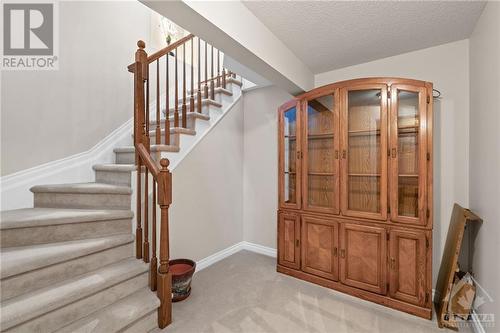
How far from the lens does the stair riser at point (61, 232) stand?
1538mm

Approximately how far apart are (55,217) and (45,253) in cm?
29

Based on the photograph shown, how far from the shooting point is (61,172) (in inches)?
92.7

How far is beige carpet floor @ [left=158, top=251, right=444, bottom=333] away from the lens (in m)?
1.71

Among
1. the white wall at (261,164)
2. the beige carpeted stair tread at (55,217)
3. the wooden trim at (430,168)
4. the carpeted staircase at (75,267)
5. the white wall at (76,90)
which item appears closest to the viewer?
the carpeted staircase at (75,267)

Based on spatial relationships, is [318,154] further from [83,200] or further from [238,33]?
[83,200]

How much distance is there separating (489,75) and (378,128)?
75cm

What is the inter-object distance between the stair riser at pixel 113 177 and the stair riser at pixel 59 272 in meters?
0.63

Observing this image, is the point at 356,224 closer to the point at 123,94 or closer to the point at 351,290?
the point at 351,290

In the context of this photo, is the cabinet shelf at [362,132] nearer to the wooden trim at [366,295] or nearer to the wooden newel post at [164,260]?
the wooden trim at [366,295]

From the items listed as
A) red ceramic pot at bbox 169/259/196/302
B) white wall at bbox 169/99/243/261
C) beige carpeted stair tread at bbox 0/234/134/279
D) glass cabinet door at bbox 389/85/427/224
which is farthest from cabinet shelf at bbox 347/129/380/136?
beige carpeted stair tread at bbox 0/234/134/279

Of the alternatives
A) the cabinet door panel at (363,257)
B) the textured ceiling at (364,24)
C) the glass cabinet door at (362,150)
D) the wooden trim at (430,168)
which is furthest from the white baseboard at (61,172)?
the wooden trim at (430,168)

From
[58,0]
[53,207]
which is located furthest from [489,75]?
[58,0]

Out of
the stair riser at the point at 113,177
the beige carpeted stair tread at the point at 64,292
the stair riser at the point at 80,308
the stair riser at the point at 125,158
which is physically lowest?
the stair riser at the point at 80,308

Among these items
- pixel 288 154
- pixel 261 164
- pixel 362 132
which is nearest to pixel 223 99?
pixel 261 164
